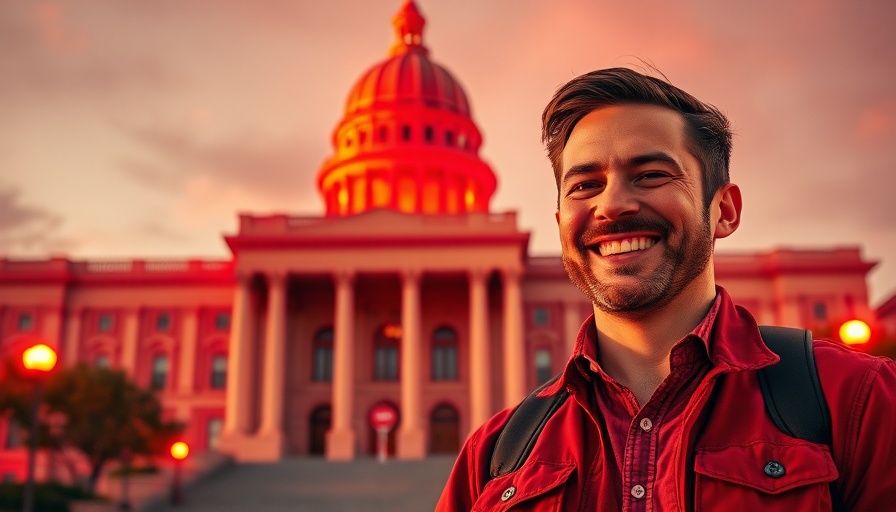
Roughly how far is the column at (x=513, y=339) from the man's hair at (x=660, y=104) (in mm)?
39898

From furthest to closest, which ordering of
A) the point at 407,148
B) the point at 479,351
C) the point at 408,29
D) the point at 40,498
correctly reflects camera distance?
the point at 408,29 → the point at 407,148 → the point at 479,351 → the point at 40,498

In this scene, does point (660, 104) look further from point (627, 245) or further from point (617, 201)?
point (627, 245)

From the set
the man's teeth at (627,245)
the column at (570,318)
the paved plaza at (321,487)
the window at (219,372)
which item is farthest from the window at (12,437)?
the man's teeth at (627,245)

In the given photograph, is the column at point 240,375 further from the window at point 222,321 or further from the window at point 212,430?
Answer: the window at point 222,321

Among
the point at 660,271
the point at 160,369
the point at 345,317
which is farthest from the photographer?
the point at 160,369

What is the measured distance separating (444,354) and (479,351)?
515cm

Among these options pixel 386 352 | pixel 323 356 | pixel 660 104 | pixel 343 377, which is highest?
pixel 386 352

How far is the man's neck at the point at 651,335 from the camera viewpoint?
254cm

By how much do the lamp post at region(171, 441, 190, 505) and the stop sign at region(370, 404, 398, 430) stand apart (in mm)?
12191

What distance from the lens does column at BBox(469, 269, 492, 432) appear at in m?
41.5

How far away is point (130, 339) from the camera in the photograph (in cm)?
4950

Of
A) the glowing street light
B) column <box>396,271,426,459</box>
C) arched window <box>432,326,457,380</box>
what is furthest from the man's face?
arched window <box>432,326,457,380</box>

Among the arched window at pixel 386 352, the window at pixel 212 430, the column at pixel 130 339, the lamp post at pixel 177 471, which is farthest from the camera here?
the column at pixel 130 339

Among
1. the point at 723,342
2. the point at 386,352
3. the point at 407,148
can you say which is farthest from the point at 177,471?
the point at 407,148
